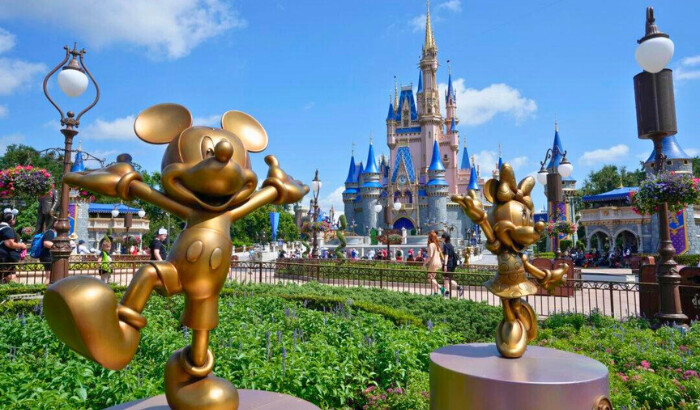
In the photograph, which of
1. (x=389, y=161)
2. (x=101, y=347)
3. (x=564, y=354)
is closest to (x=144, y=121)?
(x=101, y=347)

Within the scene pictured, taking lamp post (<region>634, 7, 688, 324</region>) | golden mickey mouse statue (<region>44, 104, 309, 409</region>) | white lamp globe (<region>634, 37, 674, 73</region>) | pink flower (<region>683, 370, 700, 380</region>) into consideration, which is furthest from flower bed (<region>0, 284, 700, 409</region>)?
white lamp globe (<region>634, 37, 674, 73</region>)

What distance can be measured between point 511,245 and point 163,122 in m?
2.49

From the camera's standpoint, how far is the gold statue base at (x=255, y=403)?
2045 millimetres

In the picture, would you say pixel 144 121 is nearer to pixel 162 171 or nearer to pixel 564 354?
pixel 162 171

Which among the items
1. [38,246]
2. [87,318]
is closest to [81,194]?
[38,246]

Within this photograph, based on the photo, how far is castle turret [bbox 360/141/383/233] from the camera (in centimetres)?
6028

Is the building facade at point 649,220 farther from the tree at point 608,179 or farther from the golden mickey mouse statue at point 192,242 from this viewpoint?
the golden mickey mouse statue at point 192,242

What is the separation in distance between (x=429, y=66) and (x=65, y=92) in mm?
62328

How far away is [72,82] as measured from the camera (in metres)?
7.35

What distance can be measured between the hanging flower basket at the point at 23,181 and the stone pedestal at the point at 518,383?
894cm

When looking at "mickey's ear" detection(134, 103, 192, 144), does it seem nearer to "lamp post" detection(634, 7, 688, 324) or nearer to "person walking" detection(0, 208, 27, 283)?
"lamp post" detection(634, 7, 688, 324)

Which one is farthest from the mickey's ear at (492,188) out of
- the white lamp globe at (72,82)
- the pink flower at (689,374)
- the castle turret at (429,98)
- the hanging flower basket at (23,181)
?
the castle turret at (429,98)

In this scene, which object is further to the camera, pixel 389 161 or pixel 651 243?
pixel 389 161

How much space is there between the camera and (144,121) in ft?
7.06
